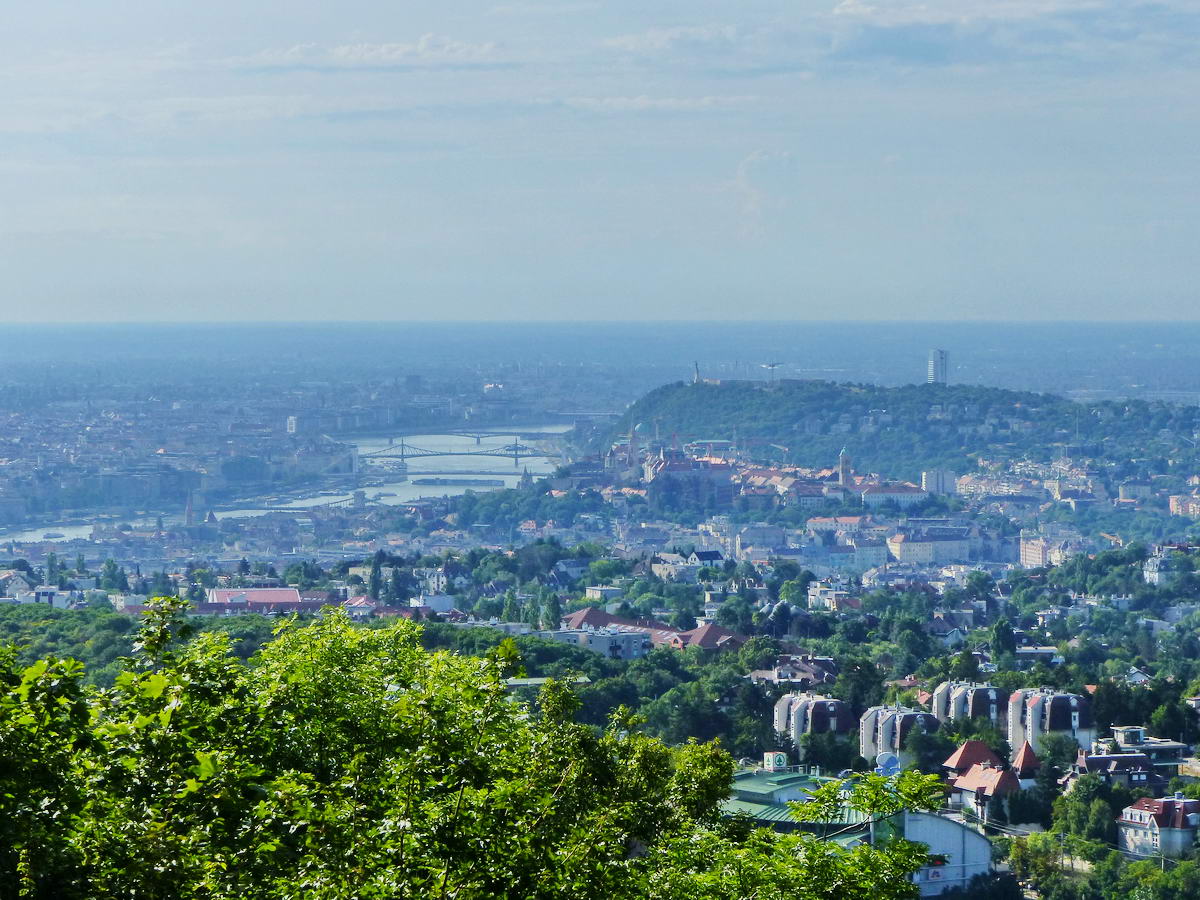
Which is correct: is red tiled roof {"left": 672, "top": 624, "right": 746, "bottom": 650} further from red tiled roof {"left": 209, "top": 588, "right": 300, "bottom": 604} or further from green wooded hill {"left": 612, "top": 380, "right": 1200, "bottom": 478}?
green wooded hill {"left": 612, "top": 380, "right": 1200, "bottom": 478}

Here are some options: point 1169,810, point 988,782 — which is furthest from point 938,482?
point 1169,810

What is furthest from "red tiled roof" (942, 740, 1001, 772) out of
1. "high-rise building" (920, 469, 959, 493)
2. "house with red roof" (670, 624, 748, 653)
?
"high-rise building" (920, 469, 959, 493)

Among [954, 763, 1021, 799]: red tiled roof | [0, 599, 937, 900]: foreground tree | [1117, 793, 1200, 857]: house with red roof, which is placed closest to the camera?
[0, 599, 937, 900]: foreground tree

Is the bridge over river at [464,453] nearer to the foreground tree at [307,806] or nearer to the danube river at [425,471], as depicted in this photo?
the danube river at [425,471]

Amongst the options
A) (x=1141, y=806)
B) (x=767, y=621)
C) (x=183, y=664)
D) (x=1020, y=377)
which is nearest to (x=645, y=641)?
(x=767, y=621)

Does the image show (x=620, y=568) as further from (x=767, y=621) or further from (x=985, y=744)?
(x=985, y=744)

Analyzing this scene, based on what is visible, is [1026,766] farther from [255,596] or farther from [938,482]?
[938,482]
